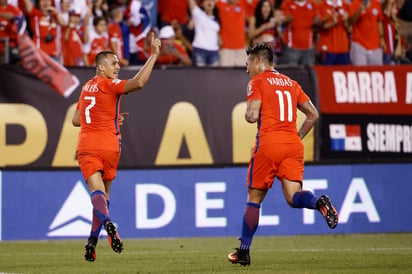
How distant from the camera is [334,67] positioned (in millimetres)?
17703

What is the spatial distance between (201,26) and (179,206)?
4.05m

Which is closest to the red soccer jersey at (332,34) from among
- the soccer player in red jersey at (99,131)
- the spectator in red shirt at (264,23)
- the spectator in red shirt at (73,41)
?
the spectator in red shirt at (264,23)

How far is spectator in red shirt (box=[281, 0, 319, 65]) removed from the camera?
1855 cm

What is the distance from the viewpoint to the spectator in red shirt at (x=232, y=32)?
18.2m

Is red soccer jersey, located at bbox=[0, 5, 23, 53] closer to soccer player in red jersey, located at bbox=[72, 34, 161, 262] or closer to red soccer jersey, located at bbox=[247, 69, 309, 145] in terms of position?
soccer player in red jersey, located at bbox=[72, 34, 161, 262]

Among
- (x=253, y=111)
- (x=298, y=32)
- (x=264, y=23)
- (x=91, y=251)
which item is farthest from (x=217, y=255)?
(x=264, y=23)

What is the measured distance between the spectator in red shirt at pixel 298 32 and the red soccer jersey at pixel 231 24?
0.82 meters

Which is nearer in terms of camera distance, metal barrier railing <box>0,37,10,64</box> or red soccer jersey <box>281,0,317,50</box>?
metal barrier railing <box>0,37,10,64</box>

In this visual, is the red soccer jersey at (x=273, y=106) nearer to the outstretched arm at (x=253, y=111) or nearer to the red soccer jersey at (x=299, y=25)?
the outstretched arm at (x=253, y=111)

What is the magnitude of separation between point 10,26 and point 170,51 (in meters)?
2.86

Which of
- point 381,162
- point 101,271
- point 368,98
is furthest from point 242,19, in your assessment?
point 101,271

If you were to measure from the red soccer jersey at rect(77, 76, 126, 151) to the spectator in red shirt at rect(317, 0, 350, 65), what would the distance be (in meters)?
9.17

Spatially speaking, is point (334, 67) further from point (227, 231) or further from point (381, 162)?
point (227, 231)

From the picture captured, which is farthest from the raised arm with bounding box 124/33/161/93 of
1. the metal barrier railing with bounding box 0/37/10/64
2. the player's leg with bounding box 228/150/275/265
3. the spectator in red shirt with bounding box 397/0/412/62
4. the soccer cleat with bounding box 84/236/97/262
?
the spectator in red shirt with bounding box 397/0/412/62
